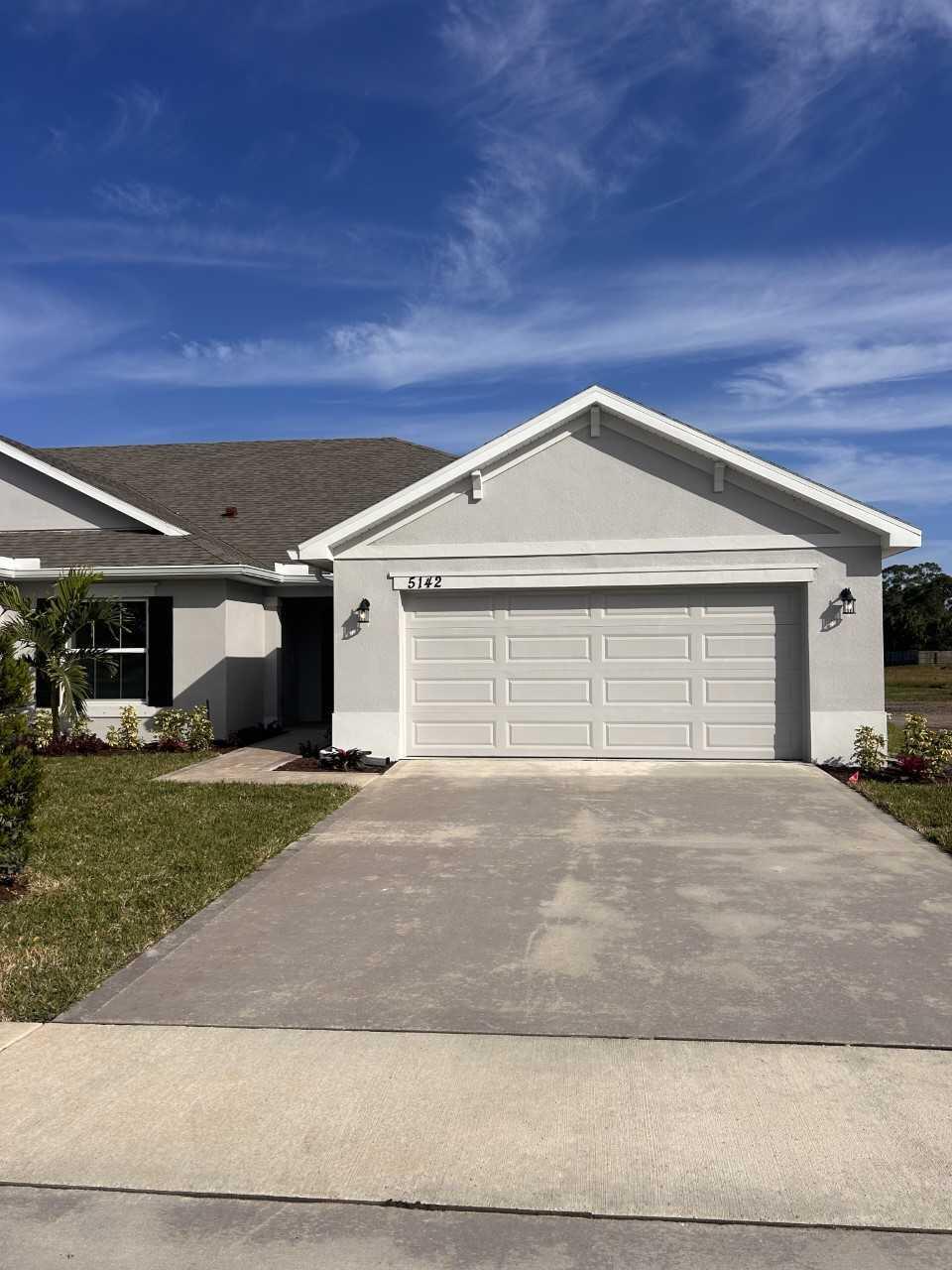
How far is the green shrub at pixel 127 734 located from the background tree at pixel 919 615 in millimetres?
53970

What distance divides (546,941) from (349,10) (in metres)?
11.1

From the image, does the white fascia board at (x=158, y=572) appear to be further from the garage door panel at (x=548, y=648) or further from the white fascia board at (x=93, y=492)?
the garage door panel at (x=548, y=648)

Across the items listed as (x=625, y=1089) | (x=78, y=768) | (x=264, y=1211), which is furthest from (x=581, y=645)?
(x=264, y=1211)

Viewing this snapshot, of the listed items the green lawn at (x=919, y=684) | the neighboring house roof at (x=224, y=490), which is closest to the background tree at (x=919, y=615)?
the green lawn at (x=919, y=684)

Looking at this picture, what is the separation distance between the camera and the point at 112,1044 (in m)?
4.48

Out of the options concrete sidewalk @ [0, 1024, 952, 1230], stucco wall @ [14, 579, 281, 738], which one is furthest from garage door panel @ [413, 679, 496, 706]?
concrete sidewalk @ [0, 1024, 952, 1230]

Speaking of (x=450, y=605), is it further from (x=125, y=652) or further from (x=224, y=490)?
(x=224, y=490)

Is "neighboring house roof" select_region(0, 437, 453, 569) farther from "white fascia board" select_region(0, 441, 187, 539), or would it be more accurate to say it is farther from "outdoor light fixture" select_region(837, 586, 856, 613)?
"outdoor light fixture" select_region(837, 586, 856, 613)

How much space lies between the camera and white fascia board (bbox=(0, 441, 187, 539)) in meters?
16.8

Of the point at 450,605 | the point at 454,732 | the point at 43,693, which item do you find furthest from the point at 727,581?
the point at 43,693

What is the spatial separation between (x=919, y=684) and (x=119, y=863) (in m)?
34.8

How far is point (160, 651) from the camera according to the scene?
1598 cm

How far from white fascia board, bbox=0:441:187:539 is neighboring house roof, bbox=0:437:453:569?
0.06 meters

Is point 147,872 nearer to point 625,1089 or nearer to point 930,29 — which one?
point 625,1089
